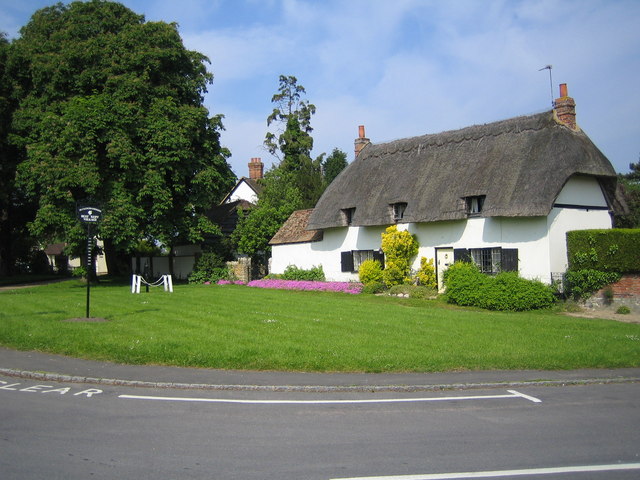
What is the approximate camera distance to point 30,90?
34.5 metres

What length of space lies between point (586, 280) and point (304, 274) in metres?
15.8

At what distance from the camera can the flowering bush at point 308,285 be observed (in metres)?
28.4

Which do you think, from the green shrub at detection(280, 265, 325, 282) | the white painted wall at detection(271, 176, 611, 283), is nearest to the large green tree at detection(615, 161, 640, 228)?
the white painted wall at detection(271, 176, 611, 283)

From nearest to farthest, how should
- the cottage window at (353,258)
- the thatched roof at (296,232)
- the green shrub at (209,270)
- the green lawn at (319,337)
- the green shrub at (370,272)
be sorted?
the green lawn at (319,337), the green shrub at (370,272), the cottage window at (353,258), the thatched roof at (296,232), the green shrub at (209,270)

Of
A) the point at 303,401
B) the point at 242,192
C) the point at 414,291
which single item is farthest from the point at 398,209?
the point at 242,192

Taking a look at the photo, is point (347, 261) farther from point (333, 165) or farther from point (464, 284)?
point (333, 165)

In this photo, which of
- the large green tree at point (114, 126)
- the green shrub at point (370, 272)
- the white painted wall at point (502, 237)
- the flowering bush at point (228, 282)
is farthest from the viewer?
the flowering bush at point (228, 282)

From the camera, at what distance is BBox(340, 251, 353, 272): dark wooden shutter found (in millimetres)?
30484

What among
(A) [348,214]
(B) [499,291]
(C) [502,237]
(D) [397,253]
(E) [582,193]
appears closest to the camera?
(B) [499,291]

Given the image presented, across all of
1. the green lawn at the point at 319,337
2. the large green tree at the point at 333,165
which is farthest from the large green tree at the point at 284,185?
the green lawn at the point at 319,337

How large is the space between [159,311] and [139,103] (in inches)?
644

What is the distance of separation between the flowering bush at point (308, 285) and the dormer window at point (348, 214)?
3.43 m

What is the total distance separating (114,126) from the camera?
1168 inches

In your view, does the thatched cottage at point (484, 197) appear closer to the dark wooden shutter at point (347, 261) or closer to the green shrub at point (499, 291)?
the dark wooden shutter at point (347, 261)
